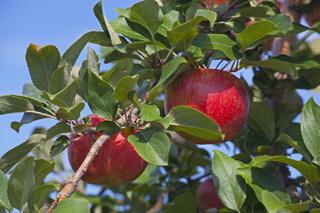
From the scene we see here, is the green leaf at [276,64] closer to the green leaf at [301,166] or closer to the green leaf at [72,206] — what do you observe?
the green leaf at [301,166]

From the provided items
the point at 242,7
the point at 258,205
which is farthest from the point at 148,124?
the point at 242,7

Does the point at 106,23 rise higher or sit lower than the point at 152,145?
higher

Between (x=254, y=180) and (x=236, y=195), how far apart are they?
0.05 metres

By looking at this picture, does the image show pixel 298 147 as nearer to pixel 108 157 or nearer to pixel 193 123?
pixel 193 123

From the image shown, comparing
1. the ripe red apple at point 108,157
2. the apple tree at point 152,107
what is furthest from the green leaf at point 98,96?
the ripe red apple at point 108,157

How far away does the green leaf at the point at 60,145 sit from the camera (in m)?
1.32

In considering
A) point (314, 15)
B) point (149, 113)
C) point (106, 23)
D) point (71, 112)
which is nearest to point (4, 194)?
point (71, 112)

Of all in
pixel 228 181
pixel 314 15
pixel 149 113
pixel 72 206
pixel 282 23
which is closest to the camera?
pixel 72 206

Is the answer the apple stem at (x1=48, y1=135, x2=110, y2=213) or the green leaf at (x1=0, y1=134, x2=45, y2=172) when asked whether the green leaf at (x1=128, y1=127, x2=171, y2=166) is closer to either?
the apple stem at (x1=48, y1=135, x2=110, y2=213)

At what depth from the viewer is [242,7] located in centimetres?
158

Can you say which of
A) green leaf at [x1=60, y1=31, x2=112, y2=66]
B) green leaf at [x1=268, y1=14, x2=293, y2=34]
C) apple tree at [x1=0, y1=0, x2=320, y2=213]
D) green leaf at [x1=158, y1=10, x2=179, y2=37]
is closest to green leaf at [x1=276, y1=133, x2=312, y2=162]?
apple tree at [x1=0, y1=0, x2=320, y2=213]

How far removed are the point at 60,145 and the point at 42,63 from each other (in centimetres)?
20

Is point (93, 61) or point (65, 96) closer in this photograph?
point (65, 96)

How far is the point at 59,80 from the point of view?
3.95ft
